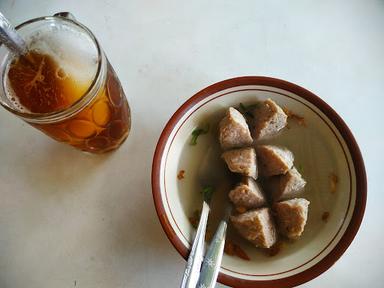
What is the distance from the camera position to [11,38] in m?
0.83

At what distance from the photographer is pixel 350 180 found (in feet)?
3.04

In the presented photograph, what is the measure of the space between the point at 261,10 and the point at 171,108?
1.44 ft

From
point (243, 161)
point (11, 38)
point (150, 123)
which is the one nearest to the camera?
point (11, 38)

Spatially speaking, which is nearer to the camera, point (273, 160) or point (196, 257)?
point (196, 257)

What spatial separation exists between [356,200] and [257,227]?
0.78ft

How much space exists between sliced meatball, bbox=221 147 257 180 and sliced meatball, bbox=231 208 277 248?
97 mm

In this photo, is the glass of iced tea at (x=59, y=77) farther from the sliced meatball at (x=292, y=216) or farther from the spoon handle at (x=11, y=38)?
the sliced meatball at (x=292, y=216)

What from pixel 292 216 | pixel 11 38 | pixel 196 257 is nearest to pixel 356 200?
pixel 292 216

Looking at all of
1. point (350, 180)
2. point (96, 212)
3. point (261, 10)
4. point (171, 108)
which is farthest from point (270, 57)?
point (96, 212)

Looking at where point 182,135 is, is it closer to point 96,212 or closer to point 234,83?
point 234,83

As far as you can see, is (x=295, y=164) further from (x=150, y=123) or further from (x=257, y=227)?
(x=150, y=123)

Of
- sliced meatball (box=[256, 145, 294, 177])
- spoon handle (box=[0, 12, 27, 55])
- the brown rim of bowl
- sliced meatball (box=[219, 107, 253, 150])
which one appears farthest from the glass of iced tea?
sliced meatball (box=[256, 145, 294, 177])

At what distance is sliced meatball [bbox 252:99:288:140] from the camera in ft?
3.13

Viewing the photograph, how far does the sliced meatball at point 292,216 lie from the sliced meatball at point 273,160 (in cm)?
8
